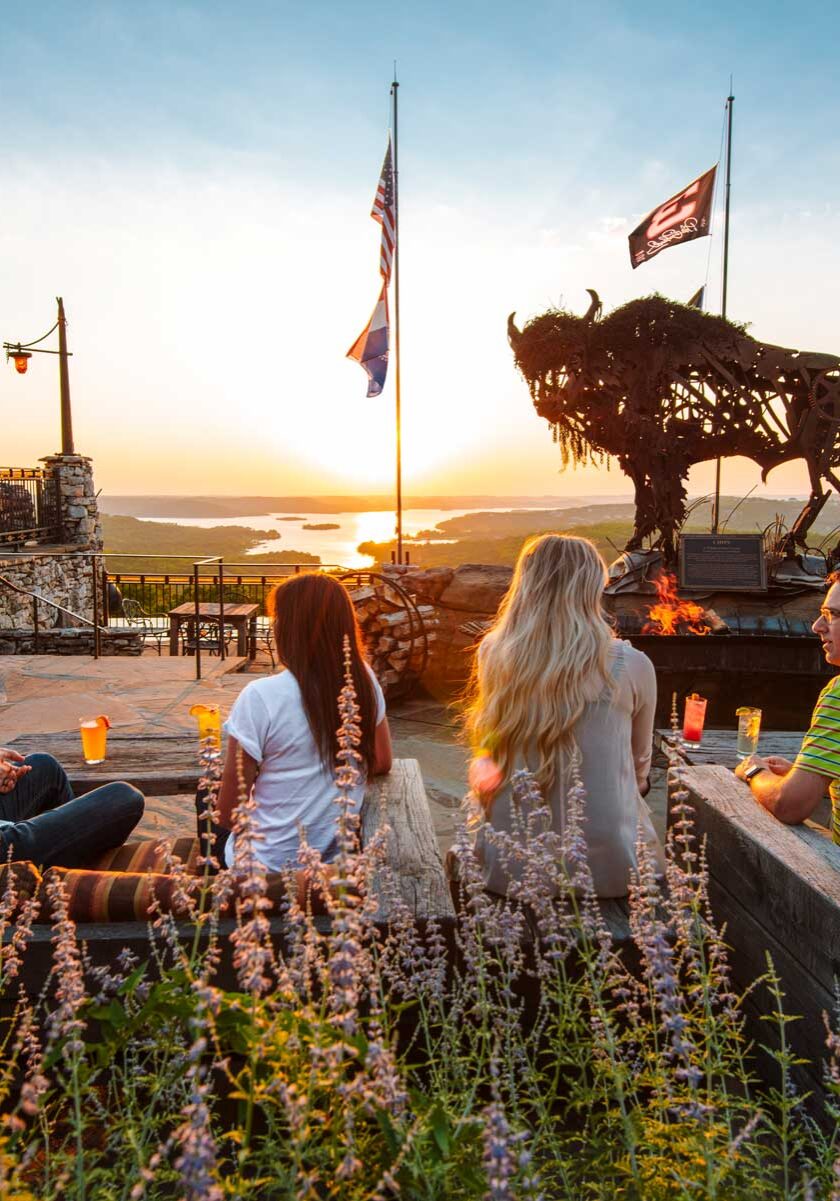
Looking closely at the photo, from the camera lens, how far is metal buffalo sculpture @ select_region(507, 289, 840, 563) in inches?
308

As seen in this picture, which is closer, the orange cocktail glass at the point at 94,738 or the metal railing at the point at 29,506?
the orange cocktail glass at the point at 94,738

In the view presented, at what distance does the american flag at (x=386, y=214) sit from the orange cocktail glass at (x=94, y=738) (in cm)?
859

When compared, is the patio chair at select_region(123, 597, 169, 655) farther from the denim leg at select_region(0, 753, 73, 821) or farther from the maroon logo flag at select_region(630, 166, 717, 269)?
the denim leg at select_region(0, 753, 73, 821)

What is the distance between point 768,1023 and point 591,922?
3.39ft

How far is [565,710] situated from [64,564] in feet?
55.0

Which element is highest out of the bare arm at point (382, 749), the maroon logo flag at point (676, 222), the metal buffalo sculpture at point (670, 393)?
the maroon logo flag at point (676, 222)

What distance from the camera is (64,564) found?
677 inches

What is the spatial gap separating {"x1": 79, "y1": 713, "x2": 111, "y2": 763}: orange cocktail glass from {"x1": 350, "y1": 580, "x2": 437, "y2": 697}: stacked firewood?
4.65m

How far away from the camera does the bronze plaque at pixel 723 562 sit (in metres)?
7.52

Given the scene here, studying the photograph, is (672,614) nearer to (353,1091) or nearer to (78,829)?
(78,829)

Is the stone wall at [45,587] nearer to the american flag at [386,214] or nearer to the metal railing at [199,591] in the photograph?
the metal railing at [199,591]

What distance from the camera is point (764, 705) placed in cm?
730

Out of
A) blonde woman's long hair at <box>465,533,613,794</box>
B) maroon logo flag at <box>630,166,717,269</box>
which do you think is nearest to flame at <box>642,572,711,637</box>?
blonde woman's long hair at <box>465,533,613,794</box>

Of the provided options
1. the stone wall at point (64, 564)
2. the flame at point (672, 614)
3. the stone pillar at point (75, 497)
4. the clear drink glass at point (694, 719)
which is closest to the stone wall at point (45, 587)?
the stone wall at point (64, 564)
